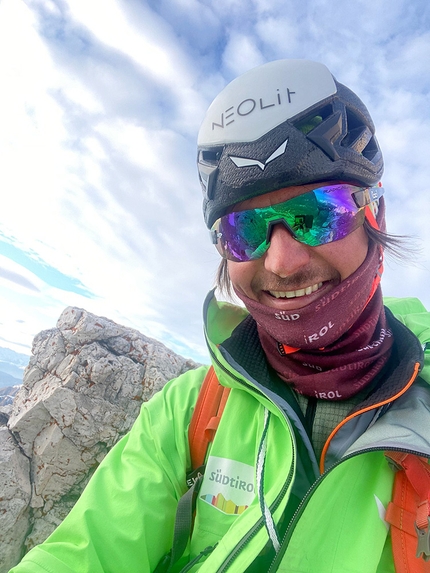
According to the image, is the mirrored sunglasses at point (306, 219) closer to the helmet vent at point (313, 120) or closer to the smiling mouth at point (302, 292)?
the smiling mouth at point (302, 292)

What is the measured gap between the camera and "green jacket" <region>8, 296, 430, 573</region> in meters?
1.50

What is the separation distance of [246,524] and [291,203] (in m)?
1.93

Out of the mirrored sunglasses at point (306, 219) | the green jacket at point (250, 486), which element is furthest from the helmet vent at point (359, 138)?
the green jacket at point (250, 486)

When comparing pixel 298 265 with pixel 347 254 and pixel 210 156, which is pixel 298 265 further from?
pixel 210 156

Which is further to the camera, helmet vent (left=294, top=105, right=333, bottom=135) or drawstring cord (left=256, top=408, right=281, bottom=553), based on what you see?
helmet vent (left=294, top=105, right=333, bottom=135)

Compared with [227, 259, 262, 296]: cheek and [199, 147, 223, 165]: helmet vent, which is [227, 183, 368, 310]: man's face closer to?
[227, 259, 262, 296]: cheek

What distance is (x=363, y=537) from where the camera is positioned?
149cm

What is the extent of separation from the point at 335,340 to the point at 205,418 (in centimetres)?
105

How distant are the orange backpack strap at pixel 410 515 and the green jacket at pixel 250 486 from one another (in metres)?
0.06

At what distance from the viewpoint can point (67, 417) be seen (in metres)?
5.05

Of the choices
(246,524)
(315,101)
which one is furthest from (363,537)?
(315,101)

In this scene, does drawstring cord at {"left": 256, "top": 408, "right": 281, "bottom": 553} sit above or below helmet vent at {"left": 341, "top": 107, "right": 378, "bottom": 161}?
below

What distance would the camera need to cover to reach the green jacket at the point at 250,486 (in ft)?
4.92

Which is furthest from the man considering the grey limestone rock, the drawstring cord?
the grey limestone rock
